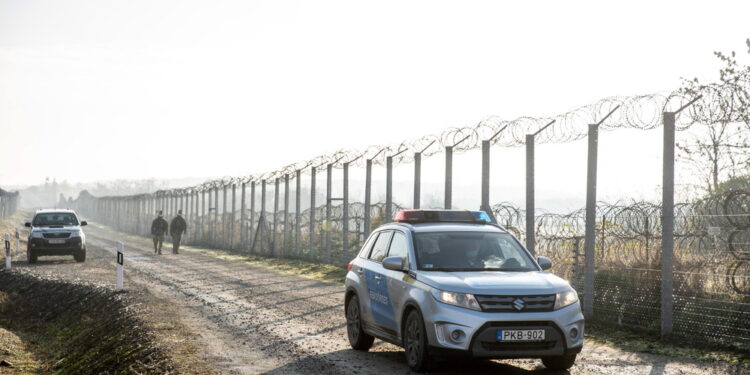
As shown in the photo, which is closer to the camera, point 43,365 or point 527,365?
point 527,365

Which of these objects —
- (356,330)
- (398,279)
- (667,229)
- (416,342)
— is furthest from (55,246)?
(416,342)

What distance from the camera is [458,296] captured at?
9.24 metres

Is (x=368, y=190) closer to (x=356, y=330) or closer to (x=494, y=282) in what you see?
(x=356, y=330)

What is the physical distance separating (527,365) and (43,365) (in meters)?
8.88

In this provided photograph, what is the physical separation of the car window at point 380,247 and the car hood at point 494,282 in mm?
1412

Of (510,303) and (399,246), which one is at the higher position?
(399,246)

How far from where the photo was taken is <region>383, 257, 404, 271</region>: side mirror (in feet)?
33.1

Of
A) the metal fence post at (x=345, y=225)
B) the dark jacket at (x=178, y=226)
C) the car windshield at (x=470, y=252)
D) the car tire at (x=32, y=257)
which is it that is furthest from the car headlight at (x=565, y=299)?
the dark jacket at (x=178, y=226)

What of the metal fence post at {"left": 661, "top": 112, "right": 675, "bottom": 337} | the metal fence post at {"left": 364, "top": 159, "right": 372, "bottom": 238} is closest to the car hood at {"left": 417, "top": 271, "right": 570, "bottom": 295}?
the metal fence post at {"left": 661, "top": 112, "right": 675, "bottom": 337}

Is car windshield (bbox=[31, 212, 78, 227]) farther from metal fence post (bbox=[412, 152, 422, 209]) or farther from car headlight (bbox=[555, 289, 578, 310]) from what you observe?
car headlight (bbox=[555, 289, 578, 310])

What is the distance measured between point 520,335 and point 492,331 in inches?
11.7

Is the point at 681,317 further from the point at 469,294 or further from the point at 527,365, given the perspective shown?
the point at 469,294

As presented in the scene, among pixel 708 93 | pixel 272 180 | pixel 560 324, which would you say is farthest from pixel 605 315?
pixel 272 180

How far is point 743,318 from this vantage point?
11750 millimetres
